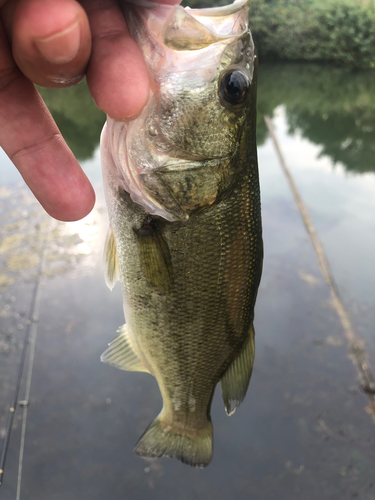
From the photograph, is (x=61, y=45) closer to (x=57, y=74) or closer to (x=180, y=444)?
(x=57, y=74)

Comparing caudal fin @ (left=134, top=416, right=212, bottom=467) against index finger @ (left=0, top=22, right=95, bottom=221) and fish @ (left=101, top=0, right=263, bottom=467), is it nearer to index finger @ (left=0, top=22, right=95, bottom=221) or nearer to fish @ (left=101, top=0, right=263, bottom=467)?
fish @ (left=101, top=0, right=263, bottom=467)

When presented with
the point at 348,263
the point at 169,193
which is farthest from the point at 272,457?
the point at 348,263

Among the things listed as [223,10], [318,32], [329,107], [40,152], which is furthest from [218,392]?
[318,32]

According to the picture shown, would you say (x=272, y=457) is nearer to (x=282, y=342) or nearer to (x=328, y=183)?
(x=282, y=342)

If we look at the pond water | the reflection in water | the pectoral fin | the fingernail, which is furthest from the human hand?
the reflection in water

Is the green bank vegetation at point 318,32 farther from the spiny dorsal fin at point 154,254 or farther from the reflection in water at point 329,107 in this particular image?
the spiny dorsal fin at point 154,254

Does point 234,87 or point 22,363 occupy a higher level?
point 234,87
